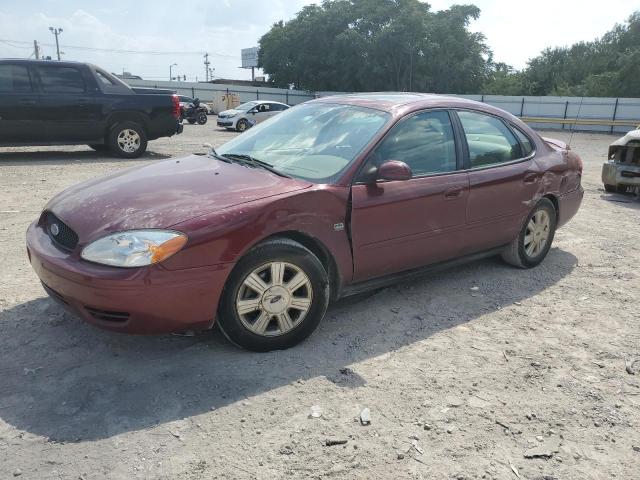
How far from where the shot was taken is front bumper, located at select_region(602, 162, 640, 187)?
8.63 m

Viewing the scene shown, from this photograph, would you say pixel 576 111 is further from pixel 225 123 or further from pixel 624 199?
pixel 624 199

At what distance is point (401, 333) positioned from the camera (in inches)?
143

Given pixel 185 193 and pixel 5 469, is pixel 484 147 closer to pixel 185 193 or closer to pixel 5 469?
pixel 185 193

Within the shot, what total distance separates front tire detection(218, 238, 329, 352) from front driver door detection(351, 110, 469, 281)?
0.43 metres

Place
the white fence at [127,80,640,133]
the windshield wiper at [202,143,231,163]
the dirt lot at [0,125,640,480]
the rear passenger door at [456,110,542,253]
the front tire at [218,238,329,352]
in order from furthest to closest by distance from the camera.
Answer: the white fence at [127,80,640,133] < the rear passenger door at [456,110,542,253] < the windshield wiper at [202,143,231,163] < the front tire at [218,238,329,352] < the dirt lot at [0,125,640,480]

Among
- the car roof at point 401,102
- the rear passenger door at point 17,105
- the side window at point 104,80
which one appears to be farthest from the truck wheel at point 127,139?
the car roof at point 401,102

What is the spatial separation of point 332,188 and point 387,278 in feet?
2.72

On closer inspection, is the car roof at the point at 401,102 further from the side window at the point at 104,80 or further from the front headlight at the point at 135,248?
the side window at the point at 104,80

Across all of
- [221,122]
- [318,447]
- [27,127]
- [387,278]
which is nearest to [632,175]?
[387,278]

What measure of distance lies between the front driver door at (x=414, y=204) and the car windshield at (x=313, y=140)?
18 centimetres

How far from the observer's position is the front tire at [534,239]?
4852 mm

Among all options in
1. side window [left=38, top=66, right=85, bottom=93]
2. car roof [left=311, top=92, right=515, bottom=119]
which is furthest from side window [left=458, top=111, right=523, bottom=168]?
side window [left=38, top=66, right=85, bottom=93]

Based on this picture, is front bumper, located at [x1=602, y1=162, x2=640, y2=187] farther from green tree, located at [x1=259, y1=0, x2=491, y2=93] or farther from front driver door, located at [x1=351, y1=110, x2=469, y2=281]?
green tree, located at [x1=259, y1=0, x2=491, y2=93]

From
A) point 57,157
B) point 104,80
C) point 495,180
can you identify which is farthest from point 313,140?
point 57,157
